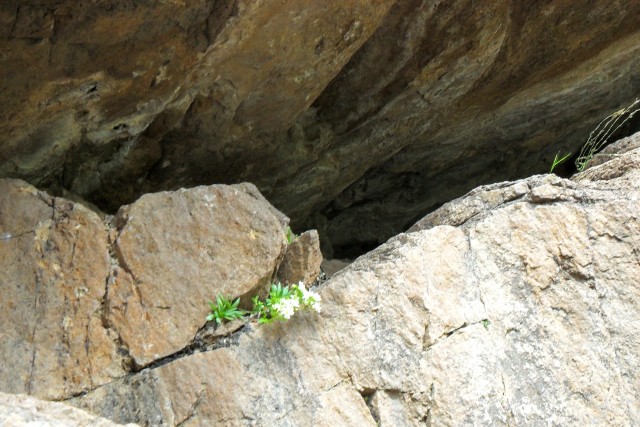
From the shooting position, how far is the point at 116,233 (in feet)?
15.3

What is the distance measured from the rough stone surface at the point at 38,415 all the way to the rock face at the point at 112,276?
0.98 m

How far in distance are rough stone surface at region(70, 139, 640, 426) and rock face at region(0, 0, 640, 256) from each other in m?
1.79

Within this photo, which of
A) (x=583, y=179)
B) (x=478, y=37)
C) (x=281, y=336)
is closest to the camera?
(x=281, y=336)

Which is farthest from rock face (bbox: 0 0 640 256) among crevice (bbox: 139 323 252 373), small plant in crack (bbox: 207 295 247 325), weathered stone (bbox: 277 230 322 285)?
crevice (bbox: 139 323 252 373)

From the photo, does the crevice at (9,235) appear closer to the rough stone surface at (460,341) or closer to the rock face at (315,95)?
the rock face at (315,95)

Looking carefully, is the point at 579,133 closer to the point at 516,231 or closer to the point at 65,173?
the point at 516,231

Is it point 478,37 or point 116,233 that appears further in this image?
point 478,37

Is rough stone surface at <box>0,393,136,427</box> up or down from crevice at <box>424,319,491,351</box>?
up

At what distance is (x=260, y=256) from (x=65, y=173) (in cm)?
181

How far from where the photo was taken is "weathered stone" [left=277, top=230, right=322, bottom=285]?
16.3 ft

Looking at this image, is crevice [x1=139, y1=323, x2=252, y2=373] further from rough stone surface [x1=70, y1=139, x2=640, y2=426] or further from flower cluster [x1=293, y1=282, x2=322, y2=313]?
flower cluster [x1=293, y1=282, x2=322, y2=313]

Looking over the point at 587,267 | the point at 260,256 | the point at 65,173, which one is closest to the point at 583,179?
the point at 587,267

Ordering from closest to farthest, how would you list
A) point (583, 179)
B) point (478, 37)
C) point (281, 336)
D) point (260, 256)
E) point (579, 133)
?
point (281, 336), point (260, 256), point (583, 179), point (478, 37), point (579, 133)

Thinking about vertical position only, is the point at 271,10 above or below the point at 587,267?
above
